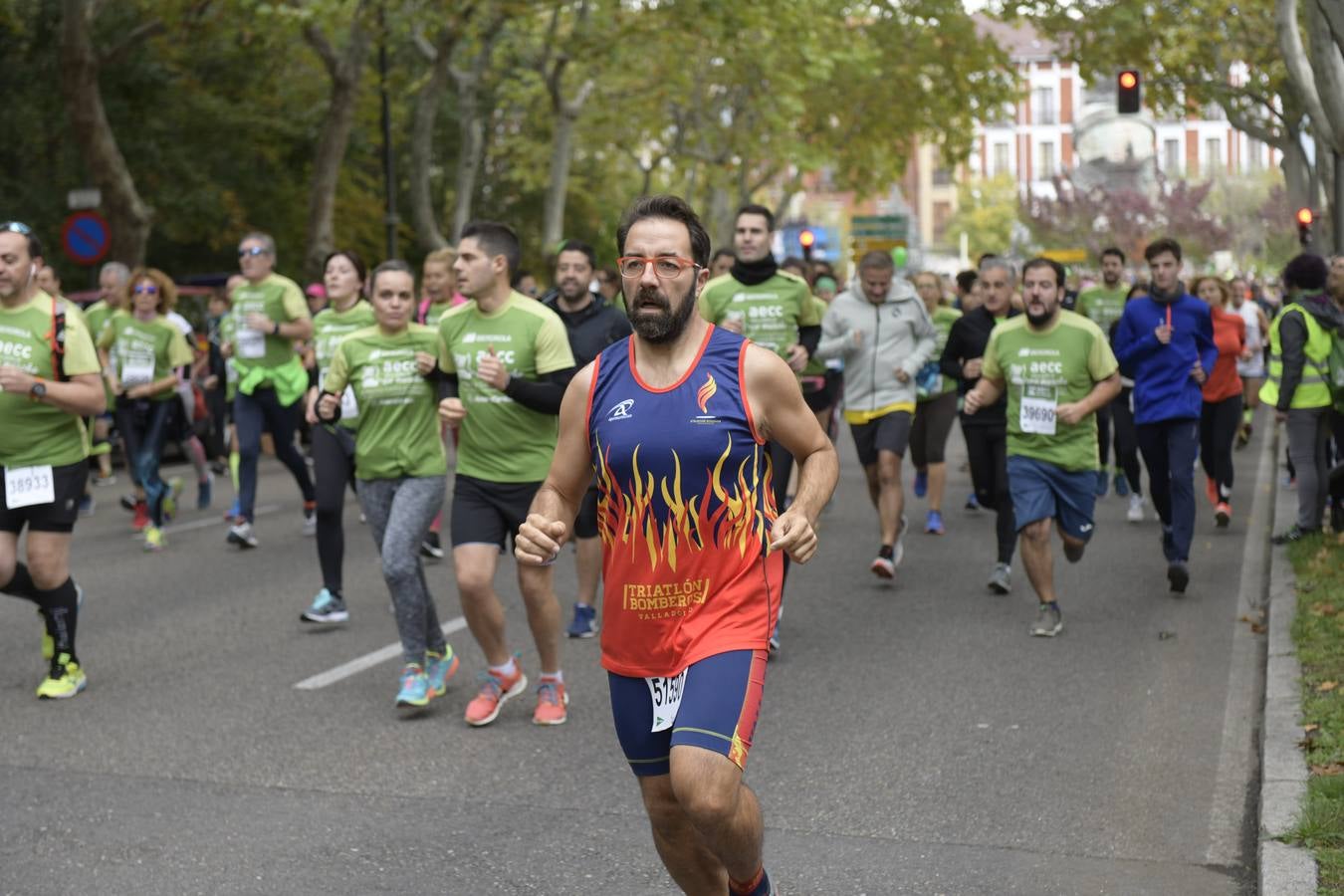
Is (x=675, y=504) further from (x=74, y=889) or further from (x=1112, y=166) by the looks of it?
(x=1112, y=166)

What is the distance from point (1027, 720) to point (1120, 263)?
8644 mm

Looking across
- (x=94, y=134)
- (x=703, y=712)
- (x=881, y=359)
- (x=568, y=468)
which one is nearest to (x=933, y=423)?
(x=881, y=359)

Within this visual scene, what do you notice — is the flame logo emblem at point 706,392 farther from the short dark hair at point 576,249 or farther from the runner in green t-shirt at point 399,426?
the short dark hair at point 576,249

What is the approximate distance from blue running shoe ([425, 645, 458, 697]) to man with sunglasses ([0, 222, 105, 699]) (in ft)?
5.18

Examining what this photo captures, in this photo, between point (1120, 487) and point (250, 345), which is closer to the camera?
point (250, 345)

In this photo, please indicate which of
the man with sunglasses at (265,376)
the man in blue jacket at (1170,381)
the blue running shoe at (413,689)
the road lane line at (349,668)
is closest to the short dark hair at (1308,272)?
the man in blue jacket at (1170,381)

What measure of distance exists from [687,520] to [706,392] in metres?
0.30

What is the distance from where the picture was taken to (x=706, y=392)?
173 inches

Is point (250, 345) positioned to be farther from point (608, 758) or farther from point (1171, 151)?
point (1171, 151)

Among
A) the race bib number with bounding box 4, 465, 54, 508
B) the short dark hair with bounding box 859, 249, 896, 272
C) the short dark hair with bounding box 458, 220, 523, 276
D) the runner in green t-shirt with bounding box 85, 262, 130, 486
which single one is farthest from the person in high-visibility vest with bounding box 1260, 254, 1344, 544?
the runner in green t-shirt with bounding box 85, 262, 130, 486

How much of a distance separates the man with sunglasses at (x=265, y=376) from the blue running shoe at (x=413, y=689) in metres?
5.38

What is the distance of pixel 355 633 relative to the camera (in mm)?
9688

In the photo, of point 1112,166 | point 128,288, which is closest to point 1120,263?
point 128,288

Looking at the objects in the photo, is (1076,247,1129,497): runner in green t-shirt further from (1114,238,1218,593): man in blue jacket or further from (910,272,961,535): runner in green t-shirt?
(1114,238,1218,593): man in blue jacket
